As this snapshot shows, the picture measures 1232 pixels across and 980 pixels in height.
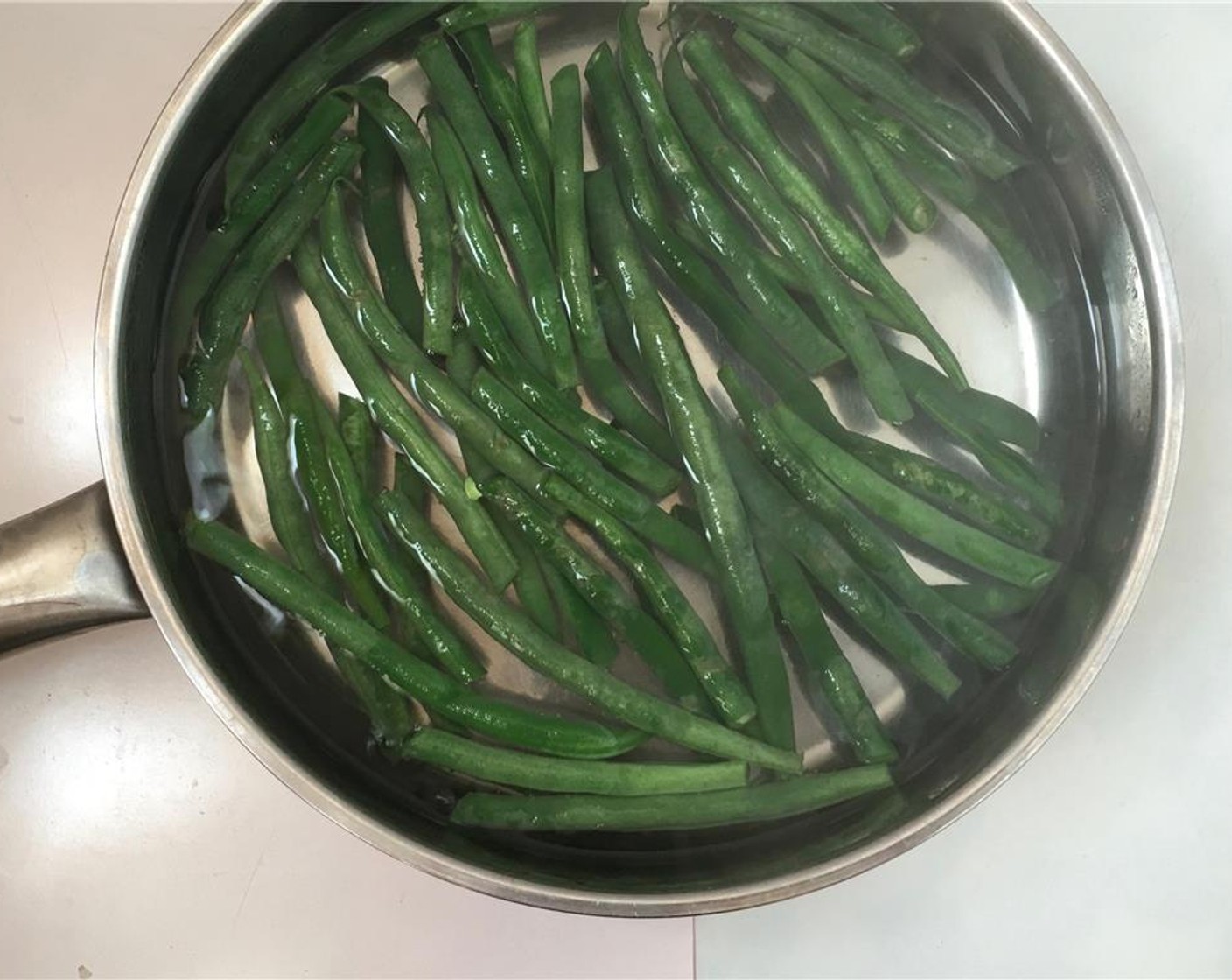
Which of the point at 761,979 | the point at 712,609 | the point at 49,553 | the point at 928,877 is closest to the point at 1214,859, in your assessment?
the point at 928,877

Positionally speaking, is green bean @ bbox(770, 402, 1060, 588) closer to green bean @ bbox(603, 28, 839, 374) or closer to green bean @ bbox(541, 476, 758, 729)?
green bean @ bbox(603, 28, 839, 374)

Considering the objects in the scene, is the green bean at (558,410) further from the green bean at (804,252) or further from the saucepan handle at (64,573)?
the saucepan handle at (64,573)

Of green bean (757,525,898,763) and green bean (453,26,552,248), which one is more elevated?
green bean (453,26,552,248)

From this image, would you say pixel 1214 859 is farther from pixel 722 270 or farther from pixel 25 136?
pixel 25 136

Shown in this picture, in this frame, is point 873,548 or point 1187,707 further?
point 1187,707

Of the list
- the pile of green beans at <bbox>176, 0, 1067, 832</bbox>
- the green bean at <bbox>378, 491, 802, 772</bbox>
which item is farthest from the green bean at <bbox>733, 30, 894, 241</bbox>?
the green bean at <bbox>378, 491, 802, 772</bbox>

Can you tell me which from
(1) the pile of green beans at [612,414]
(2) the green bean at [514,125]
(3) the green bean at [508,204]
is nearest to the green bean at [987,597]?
(1) the pile of green beans at [612,414]
